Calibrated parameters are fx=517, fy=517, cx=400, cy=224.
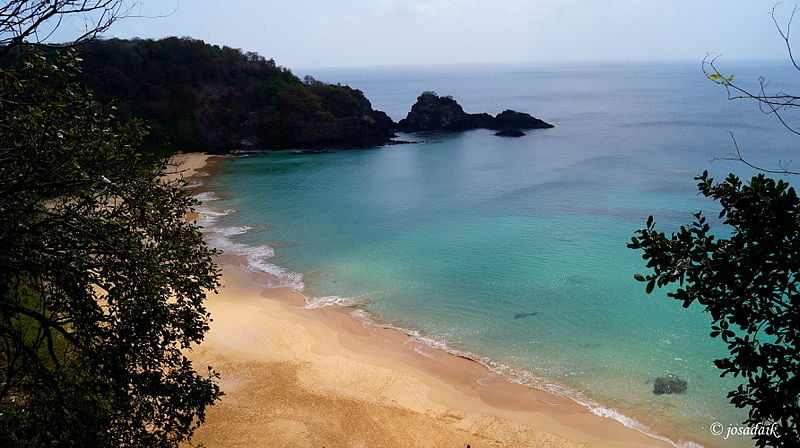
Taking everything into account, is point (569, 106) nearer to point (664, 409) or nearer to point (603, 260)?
point (603, 260)

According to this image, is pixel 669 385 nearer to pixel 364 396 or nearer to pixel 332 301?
pixel 364 396

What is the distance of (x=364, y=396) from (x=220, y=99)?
56335mm

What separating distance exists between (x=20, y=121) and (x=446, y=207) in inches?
1238

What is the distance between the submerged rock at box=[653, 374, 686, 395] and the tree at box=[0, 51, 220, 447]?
12.8 meters

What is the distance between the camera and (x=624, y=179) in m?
43.3

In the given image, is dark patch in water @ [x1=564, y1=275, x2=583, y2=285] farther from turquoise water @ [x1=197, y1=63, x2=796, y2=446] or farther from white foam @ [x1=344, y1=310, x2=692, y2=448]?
white foam @ [x1=344, y1=310, x2=692, y2=448]

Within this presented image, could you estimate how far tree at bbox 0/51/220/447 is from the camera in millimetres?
5734

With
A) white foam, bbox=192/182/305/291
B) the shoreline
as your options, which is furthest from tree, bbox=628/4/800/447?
white foam, bbox=192/182/305/291

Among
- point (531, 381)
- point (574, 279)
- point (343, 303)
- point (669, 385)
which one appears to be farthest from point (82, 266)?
point (574, 279)

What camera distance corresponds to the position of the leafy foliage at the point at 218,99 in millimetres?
58531

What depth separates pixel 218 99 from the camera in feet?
205

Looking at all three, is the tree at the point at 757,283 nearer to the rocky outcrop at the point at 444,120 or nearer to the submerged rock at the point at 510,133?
the submerged rock at the point at 510,133

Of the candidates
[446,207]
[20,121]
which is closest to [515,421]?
[20,121]

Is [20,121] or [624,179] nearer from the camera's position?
[20,121]
